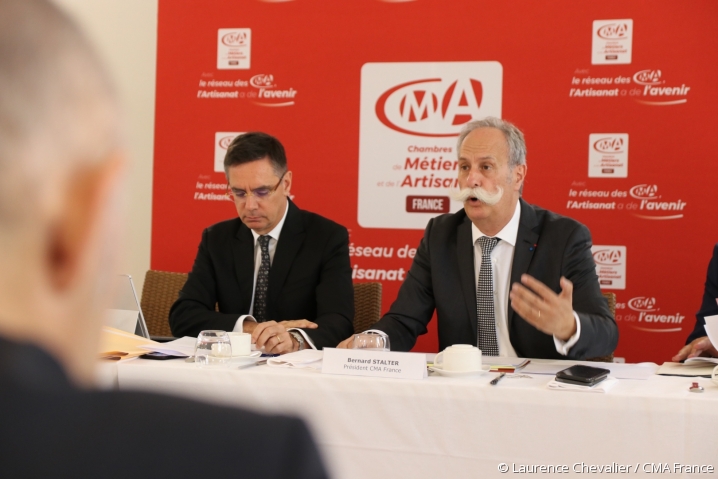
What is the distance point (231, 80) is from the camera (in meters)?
4.71

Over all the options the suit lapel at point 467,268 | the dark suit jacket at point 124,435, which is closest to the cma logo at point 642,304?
the suit lapel at point 467,268

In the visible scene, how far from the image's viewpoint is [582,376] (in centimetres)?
183

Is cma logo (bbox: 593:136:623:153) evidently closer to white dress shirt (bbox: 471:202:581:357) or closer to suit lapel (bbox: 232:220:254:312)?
white dress shirt (bbox: 471:202:581:357)

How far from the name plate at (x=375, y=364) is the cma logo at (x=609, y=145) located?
2.63m

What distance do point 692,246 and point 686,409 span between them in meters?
2.60

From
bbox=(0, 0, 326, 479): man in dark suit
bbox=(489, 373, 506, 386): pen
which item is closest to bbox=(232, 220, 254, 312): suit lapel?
bbox=(489, 373, 506, 386): pen

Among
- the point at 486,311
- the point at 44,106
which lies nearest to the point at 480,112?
the point at 486,311

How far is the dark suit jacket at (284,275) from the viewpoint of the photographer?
3.09m

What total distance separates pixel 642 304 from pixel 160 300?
2548 millimetres

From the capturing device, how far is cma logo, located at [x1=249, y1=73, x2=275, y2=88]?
4.65 metres

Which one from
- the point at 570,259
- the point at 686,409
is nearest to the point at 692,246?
the point at 570,259

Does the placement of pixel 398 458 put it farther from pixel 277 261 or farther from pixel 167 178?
pixel 167 178

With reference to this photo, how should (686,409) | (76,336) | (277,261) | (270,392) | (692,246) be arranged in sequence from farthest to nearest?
1. (692,246)
2. (277,261)
3. (270,392)
4. (686,409)
5. (76,336)

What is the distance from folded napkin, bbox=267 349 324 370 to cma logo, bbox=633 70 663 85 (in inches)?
108
